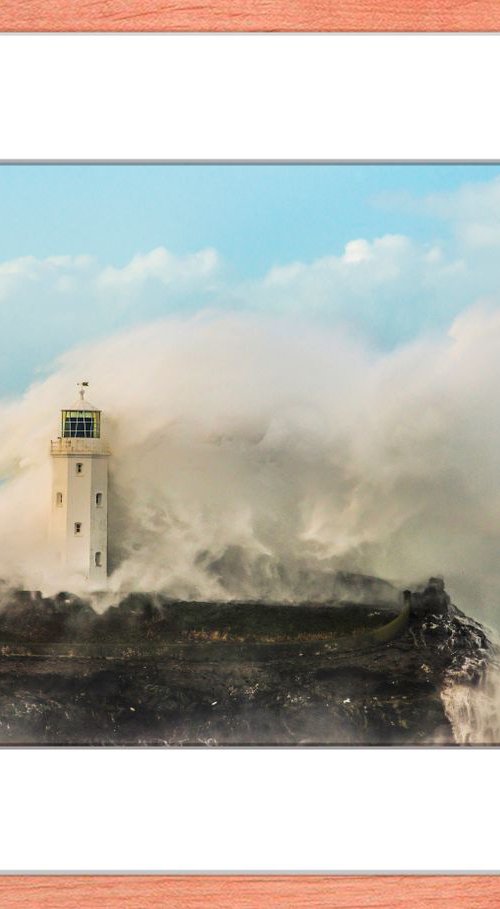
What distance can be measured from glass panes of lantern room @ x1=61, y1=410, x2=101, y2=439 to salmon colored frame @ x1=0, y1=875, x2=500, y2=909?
1752mm

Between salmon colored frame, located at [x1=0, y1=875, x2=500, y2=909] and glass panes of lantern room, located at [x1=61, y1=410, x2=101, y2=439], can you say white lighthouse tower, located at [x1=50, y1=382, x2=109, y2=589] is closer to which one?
glass panes of lantern room, located at [x1=61, y1=410, x2=101, y2=439]

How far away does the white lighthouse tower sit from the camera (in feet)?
14.9

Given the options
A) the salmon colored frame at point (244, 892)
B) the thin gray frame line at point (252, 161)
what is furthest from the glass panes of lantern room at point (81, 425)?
the salmon colored frame at point (244, 892)

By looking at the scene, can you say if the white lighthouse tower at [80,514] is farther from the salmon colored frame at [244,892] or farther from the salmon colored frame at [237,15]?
the salmon colored frame at [237,15]

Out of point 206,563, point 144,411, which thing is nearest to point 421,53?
point 144,411

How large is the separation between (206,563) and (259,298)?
115 cm

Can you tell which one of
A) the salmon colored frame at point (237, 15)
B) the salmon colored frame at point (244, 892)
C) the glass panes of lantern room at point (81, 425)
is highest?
the salmon colored frame at point (237, 15)

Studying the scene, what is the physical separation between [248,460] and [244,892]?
5.59 ft

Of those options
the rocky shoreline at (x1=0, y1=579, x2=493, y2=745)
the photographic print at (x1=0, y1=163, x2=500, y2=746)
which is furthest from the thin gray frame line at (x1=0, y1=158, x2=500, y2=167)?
the rocky shoreline at (x1=0, y1=579, x2=493, y2=745)

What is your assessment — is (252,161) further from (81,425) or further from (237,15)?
(81,425)

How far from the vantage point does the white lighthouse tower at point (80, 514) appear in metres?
4.54

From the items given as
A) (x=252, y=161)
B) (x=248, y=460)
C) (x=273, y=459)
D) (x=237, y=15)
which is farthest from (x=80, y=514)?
(x=237, y=15)

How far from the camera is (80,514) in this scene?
4562 millimetres

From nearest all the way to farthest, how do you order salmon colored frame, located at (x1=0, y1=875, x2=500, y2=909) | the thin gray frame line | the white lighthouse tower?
salmon colored frame, located at (x1=0, y1=875, x2=500, y2=909), the thin gray frame line, the white lighthouse tower
